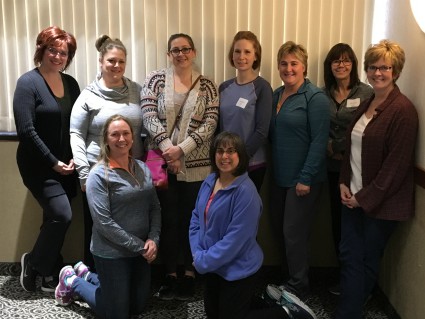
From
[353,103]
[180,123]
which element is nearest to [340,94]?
[353,103]

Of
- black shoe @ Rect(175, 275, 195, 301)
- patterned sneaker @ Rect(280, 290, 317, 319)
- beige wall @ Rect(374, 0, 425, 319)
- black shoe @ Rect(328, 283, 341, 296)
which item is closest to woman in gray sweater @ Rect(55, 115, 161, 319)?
black shoe @ Rect(175, 275, 195, 301)

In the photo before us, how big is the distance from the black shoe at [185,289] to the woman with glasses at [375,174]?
2.88ft

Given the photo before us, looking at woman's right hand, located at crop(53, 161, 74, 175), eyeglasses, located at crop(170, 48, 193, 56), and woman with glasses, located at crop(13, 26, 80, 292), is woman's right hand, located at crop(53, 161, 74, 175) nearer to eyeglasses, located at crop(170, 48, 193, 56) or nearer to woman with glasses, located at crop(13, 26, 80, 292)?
woman with glasses, located at crop(13, 26, 80, 292)

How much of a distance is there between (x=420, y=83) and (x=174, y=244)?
→ 5.36 ft

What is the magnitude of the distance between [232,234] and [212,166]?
0.37 meters

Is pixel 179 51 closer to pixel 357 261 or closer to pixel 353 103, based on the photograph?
pixel 353 103

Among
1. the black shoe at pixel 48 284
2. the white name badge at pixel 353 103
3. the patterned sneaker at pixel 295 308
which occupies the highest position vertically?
the white name badge at pixel 353 103

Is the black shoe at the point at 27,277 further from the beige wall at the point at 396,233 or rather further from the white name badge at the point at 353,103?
the white name badge at the point at 353,103

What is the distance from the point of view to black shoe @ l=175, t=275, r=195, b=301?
2693 millimetres

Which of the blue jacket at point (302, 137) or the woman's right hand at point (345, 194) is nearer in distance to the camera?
the woman's right hand at point (345, 194)

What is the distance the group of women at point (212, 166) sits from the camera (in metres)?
2.11

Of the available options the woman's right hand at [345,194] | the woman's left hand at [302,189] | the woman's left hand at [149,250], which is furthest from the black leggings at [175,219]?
the woman's right hand at [345,194]

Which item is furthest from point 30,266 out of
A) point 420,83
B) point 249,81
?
point 420,83

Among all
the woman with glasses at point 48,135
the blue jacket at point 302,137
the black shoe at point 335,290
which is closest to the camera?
the blue jacket at point 302,137
